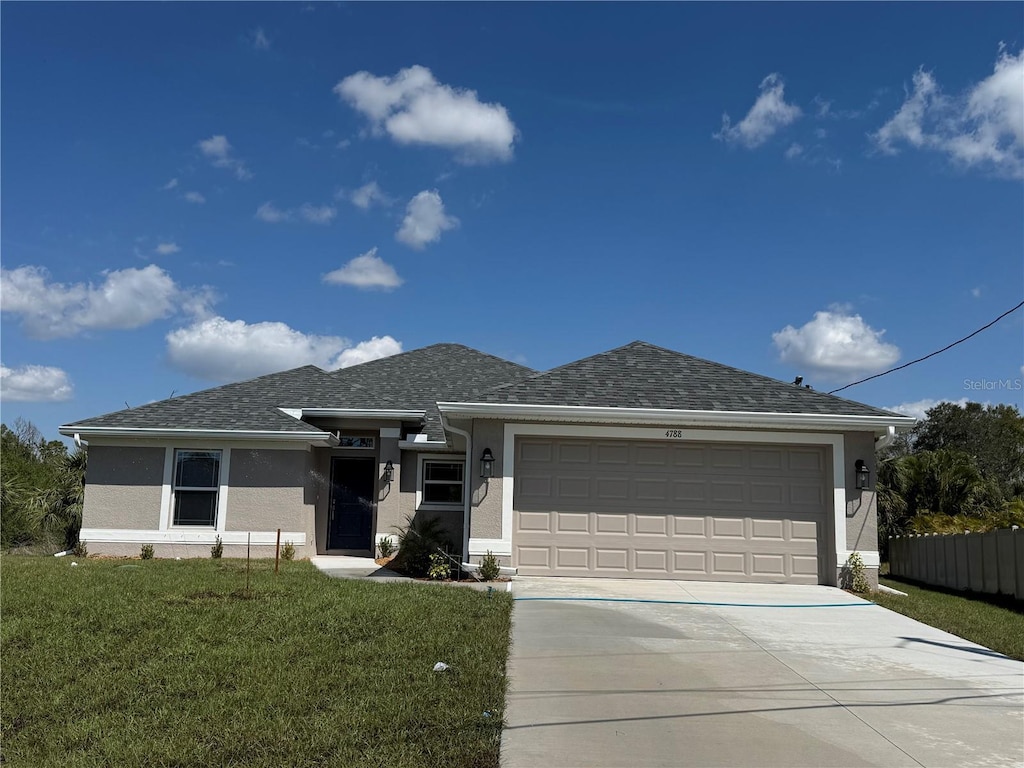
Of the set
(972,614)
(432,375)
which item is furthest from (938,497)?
(432,375)

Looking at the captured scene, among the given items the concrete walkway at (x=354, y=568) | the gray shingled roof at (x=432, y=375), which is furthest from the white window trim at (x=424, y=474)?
the concrete walkway at (x=354, y=568)

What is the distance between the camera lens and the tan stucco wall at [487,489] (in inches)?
488

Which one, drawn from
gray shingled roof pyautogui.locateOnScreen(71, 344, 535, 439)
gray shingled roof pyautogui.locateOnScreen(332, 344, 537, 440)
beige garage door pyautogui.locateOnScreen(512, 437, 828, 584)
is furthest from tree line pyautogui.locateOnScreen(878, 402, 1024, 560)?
gray shingled roof pyautogui.locateOnScreen(71, 344, 535, 439)

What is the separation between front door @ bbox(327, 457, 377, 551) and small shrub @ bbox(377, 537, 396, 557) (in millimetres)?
1297

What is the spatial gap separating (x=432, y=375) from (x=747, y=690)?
1442cm

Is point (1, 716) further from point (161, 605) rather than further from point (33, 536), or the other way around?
point (33, 536)

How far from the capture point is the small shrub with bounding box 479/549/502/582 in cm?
1207

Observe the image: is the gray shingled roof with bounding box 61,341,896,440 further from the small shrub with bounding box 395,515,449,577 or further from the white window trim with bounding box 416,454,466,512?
the small shrub with bounding box 395,515,449,577

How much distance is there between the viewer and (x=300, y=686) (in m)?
5.65

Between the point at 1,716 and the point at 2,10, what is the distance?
10.8m

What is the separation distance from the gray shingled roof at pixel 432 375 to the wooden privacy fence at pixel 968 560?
10.4 m

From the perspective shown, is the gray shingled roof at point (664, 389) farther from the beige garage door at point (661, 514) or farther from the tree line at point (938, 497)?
the tree line at point (938, 497)

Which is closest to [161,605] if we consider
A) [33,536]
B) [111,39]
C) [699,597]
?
[699,597]

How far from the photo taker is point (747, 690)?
244 inches
